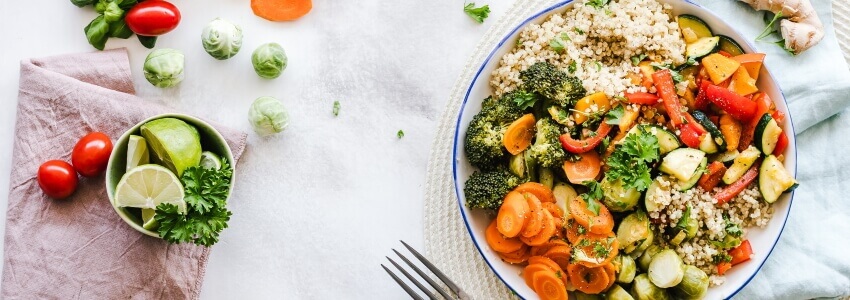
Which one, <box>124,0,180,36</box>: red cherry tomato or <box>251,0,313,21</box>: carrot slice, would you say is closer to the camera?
<box>124,0,180,36</box>: red cherry tomato

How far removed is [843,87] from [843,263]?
0.73 m

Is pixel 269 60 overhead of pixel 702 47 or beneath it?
beneath

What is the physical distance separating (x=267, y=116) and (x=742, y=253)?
6.73ft

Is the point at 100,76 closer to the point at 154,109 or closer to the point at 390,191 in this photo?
the point at 154,109

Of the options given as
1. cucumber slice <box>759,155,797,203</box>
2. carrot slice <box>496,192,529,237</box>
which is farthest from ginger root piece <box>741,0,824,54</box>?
carrot slice <box>496,192,529,237</box>

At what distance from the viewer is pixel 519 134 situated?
291cm

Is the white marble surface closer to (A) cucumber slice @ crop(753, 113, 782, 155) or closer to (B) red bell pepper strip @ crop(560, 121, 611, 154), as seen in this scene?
(B) red bell pepper strip @ crop(560, 121, 611, 154)

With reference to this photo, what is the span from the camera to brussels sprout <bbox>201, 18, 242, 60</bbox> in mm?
3174

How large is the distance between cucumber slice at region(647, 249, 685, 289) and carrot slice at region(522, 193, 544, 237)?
1.64ft

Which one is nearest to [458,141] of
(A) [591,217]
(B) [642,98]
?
(A) [591,217]

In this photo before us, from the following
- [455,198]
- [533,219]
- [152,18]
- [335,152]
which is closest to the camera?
[533,219]

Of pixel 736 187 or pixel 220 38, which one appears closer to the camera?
pixel 736 187

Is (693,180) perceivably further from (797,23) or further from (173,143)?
(173,143)

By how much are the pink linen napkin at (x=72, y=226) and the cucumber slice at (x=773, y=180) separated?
93.6 inches
